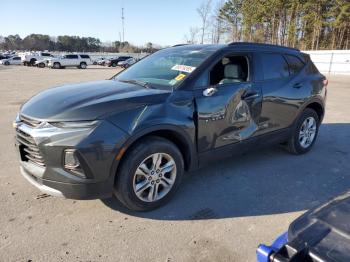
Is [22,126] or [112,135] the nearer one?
[112,135]

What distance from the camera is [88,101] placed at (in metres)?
3.04

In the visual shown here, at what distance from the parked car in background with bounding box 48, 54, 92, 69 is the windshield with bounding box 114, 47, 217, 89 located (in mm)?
35804

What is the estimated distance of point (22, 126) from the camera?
308cm

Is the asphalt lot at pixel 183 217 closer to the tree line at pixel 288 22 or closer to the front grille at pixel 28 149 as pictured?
the front grille at pixel 28 149

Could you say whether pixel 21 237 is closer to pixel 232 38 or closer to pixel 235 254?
pixel 235 254

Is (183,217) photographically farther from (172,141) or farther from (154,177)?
(172,141)

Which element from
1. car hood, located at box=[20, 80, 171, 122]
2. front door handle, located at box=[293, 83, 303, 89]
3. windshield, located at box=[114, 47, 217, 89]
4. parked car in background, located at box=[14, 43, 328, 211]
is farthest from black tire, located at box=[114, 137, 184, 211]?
front door handle, located at box=[293, 83, 303, 89]

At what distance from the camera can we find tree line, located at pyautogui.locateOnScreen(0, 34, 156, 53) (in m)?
117

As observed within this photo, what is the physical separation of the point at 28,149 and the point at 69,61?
37.3 metres

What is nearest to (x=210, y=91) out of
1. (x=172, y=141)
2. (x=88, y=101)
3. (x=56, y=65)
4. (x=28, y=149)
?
(x=172, y=141)

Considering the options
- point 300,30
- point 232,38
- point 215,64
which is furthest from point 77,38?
point 215,64

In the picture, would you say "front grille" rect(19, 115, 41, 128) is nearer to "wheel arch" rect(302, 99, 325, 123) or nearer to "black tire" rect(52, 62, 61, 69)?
"wheel arch" rect(302, 99, 325, 123)

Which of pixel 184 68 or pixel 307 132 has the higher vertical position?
pixel 184 68

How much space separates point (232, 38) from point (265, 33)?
285 inches
